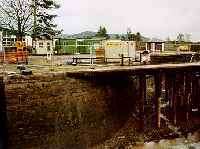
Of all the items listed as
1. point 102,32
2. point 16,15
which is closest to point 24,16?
point 16,15

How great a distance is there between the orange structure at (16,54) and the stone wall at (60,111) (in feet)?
13.7

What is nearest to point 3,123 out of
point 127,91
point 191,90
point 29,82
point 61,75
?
point 29,82

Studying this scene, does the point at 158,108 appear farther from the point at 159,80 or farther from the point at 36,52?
the point at 36,52

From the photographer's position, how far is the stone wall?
16.4 metres

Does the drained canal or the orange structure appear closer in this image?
the drained canal

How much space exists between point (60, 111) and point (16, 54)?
4.88m

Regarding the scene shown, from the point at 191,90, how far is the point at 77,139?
27.2ft

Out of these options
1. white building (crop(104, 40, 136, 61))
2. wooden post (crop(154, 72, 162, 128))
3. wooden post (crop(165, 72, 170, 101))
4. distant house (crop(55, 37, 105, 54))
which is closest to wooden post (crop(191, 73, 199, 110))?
wooden post (crop(165, 72, 170, 101))

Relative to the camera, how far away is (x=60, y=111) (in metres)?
17.5

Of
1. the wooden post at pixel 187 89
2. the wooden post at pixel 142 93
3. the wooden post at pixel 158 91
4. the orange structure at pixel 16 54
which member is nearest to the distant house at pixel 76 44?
the orange structure at pixel 16 54

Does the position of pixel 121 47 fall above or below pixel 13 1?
below

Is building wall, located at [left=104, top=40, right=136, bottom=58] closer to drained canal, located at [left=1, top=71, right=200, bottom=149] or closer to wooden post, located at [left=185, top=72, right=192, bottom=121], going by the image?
drained canal, located at [left=1, top=71, right=200, bottom=149]

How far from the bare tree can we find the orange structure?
50.5ft

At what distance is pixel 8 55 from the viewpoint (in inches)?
826
